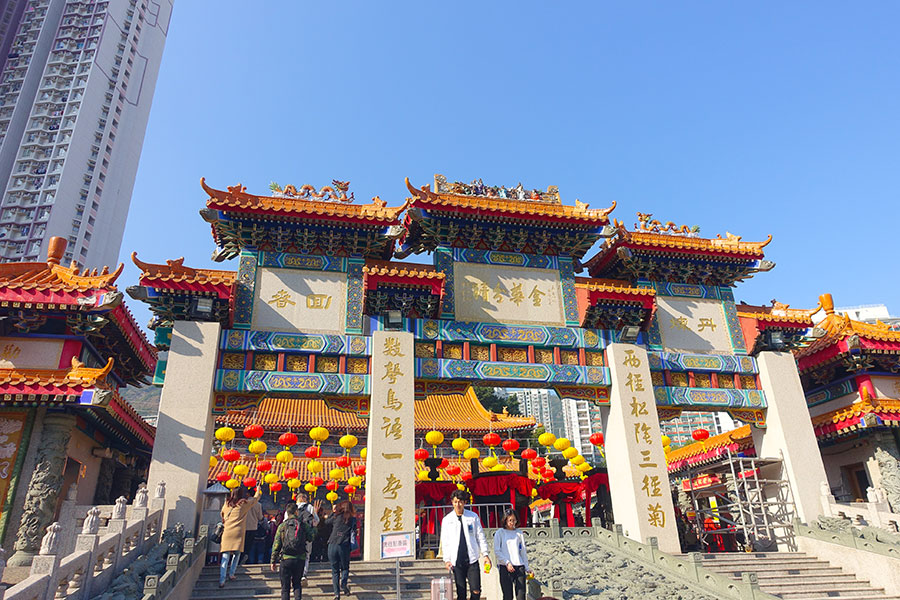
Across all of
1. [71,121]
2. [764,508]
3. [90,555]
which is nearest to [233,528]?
[90,555]

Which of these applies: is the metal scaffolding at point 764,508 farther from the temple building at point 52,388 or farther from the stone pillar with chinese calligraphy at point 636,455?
the temple building at point 52,388

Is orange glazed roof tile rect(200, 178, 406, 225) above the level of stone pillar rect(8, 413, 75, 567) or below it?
above

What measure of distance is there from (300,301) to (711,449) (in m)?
15.8

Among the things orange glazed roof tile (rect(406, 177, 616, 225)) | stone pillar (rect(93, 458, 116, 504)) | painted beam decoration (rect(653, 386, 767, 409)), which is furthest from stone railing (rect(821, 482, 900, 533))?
stone pillar (rect(93, 458, 116, 504))

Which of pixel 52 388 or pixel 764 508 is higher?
pixel 52 388

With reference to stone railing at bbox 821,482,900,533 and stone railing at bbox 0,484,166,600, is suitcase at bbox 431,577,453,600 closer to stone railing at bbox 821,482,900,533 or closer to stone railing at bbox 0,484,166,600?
stone railing at bbox 0,484,166,600

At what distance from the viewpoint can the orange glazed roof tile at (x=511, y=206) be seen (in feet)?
49.5

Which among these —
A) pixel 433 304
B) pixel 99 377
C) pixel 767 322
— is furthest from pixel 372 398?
pixel 767 322

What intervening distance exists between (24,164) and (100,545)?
189 ft

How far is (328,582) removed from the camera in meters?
9.70

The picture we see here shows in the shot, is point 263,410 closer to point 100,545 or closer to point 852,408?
point 100,545

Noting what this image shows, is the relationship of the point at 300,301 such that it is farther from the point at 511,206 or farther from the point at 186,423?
the point at 511,206

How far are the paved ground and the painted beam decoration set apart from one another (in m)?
4.59

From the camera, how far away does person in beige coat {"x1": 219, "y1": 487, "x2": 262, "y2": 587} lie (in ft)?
30.0
